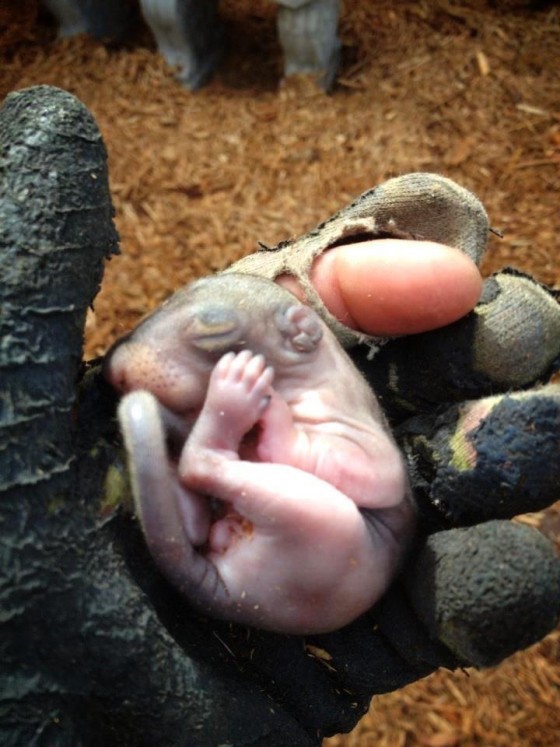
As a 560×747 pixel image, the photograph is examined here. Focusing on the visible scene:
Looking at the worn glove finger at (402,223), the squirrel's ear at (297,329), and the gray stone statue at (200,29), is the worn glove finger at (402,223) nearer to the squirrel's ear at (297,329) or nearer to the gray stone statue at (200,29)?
the squirrel's ear at (297,329)

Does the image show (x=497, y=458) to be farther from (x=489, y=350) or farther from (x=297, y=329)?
(x=297, y=329)

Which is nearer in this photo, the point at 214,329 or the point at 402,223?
the point at 214,329

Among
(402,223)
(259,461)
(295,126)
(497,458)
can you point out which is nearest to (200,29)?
(295,126)

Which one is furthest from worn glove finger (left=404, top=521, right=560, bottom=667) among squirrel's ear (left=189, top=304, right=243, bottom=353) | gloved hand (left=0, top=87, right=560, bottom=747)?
squirrel's ear (left=189, top=304, right=243, bottom=353)

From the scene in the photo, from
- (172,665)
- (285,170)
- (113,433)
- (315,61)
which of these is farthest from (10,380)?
(315,61)

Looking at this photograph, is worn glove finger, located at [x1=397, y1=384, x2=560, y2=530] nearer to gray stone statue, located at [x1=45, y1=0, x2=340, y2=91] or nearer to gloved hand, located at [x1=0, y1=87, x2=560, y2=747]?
gloved hand, located at [x1=0, y1=87, x2=560, y2=747]

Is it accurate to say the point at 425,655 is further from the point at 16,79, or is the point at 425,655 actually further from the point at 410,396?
the point at 16,79
